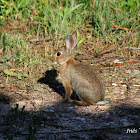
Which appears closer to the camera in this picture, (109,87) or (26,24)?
(109,87)

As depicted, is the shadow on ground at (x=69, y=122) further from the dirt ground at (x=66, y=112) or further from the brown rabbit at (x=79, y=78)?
the brown rabbit at (x=79, y=78)

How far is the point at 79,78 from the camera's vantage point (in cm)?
514

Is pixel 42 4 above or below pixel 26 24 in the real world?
above

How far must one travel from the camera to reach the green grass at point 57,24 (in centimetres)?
720

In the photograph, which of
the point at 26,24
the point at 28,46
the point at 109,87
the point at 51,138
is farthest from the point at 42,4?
the point at 51,138

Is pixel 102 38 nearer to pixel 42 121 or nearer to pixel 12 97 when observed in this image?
pixel 12 97

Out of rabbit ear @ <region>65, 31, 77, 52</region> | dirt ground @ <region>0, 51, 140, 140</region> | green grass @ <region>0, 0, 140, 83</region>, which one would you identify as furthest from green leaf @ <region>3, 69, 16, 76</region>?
rabbit ear @ <region>65, 31, 77, 52</region>

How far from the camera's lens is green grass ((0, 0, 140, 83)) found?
720cm

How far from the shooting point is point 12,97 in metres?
5.34

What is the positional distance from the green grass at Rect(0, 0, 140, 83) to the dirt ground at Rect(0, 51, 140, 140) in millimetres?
996

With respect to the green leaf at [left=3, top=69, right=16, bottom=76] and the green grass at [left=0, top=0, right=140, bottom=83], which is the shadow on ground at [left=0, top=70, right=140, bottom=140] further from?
the green grass at [left=0, top=0, right=140, bottom=83]

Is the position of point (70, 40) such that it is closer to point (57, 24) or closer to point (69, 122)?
point (69, 122)

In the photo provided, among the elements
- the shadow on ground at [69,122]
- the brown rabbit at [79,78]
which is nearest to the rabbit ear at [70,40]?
the brown rabbit at [79,78]

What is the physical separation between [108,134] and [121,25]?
4.63m
